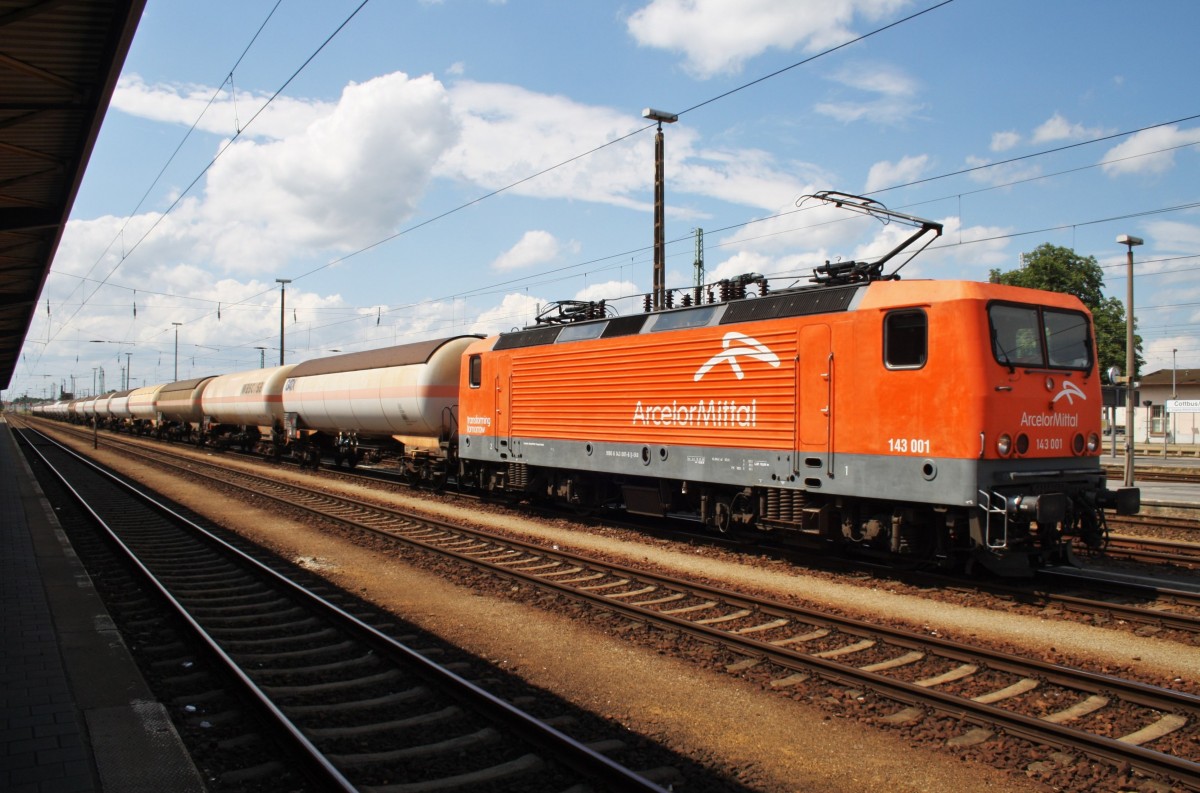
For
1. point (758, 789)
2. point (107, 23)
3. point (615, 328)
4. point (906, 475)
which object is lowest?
point (758, 789)

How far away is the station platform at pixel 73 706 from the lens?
15.3ft

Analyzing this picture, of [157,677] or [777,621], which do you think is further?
[777,621]

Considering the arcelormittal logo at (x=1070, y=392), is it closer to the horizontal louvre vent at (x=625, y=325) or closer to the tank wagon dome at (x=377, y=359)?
the horizontal louvre vent at (x=625, y=325)

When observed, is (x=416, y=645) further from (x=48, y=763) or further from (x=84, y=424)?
(x=84, y=424)

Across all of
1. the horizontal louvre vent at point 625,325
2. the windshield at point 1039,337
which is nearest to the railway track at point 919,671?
the windshield at point 1039,337

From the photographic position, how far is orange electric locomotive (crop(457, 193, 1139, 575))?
9.17 meters

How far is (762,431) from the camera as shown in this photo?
11.4 metres

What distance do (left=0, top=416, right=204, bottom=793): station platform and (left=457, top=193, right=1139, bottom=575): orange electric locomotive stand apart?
782 cm

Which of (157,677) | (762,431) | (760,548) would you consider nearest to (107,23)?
(157,677)

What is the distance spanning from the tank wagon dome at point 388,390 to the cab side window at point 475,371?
8.11ft

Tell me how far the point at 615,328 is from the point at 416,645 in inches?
305

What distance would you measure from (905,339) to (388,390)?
51.3ft

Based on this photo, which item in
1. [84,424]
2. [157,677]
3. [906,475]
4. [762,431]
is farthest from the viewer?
[84,424]

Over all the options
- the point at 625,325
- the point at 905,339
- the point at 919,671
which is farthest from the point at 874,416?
the point at 625,325
